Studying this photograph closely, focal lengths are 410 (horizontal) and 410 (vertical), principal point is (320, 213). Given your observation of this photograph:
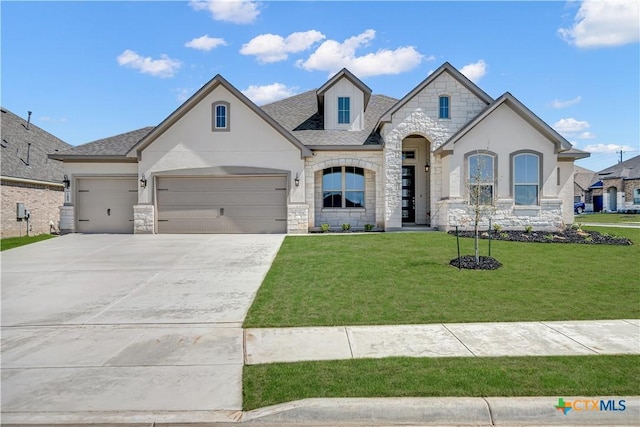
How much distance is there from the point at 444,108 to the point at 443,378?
15650 mm

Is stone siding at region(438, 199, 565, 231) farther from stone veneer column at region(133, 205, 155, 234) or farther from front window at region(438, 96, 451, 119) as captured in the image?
stone veneer column at region(133, 205, 155, 234)

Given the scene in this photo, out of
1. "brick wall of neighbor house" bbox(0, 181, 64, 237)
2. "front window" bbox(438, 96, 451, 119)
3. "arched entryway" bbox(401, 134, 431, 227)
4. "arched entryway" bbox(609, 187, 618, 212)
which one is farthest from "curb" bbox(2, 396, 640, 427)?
"arched entryway" bbox(609, 187, 618, 212)

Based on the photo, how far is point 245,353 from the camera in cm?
537

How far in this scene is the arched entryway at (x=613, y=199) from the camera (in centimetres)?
4533

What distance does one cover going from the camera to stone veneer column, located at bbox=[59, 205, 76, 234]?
18.1m

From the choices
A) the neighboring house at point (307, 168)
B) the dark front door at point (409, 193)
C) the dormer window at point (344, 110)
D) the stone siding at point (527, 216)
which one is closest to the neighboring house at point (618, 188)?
the neighboring house at point (307, 168)

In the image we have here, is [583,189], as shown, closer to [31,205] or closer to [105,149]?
[105,149]

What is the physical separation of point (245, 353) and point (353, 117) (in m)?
15.9

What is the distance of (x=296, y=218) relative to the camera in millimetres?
17672

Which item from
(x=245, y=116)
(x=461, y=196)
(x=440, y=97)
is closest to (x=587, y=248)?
(x=461, y=196)

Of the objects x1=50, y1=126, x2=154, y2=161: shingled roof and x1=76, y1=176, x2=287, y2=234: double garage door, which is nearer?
x1=76, y1=176, x2=287, y2=234: double garage door

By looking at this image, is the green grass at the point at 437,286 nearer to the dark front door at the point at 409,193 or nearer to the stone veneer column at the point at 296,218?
the stone veneer column at the point at 296,218

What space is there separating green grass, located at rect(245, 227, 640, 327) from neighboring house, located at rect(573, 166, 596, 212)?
1741 inches

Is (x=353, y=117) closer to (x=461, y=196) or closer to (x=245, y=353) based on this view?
(x=461, y=196)
